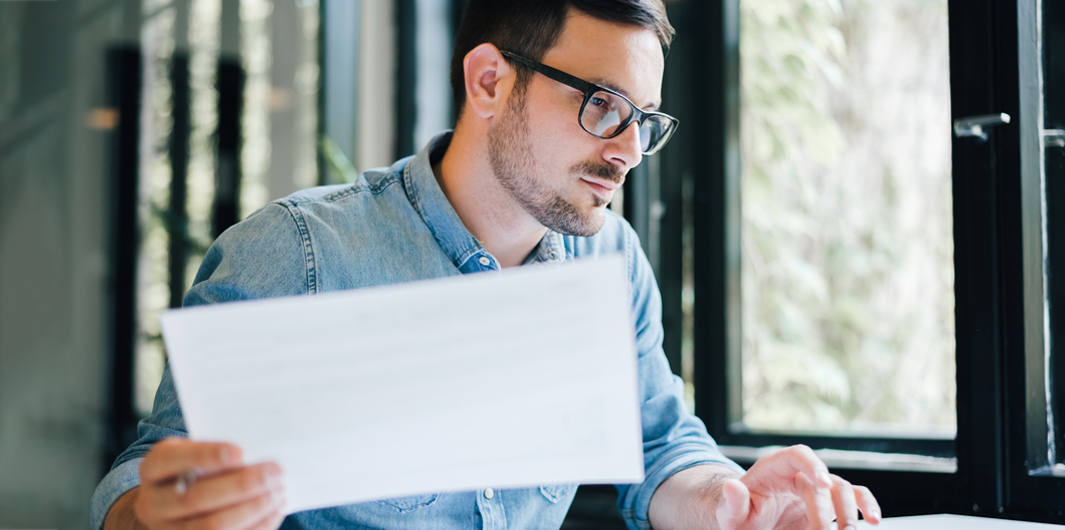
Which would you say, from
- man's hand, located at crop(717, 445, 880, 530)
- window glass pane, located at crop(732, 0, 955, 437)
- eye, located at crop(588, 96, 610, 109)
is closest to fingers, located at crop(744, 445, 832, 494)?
man's hand, located at crop(717, 445, 880, 530)

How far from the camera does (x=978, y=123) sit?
108 cm

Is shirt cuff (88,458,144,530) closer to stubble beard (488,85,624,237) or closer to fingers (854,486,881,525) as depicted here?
stubble beard (488,85,624,237)

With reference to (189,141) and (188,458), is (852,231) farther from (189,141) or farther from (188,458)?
(188,458)

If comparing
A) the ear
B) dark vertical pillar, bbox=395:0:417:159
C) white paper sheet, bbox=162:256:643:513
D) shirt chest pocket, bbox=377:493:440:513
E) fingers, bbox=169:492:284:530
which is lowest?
shirt chest pocket, bbox=377:493:440:513

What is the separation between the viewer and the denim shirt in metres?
0.82

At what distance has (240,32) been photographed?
2.00m

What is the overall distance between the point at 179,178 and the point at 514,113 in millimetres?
1270

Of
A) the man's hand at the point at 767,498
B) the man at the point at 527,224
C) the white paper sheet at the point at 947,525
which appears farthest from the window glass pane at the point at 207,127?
the white paper sheet at the point at 947,525

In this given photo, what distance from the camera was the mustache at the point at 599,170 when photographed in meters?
0.97

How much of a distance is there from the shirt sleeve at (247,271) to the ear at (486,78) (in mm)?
318

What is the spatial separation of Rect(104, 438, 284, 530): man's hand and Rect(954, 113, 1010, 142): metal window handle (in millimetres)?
1077

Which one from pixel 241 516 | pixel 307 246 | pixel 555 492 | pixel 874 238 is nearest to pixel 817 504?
pixel 555 492

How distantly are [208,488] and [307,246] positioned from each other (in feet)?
1.36

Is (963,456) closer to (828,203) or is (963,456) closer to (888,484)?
(888,484)
